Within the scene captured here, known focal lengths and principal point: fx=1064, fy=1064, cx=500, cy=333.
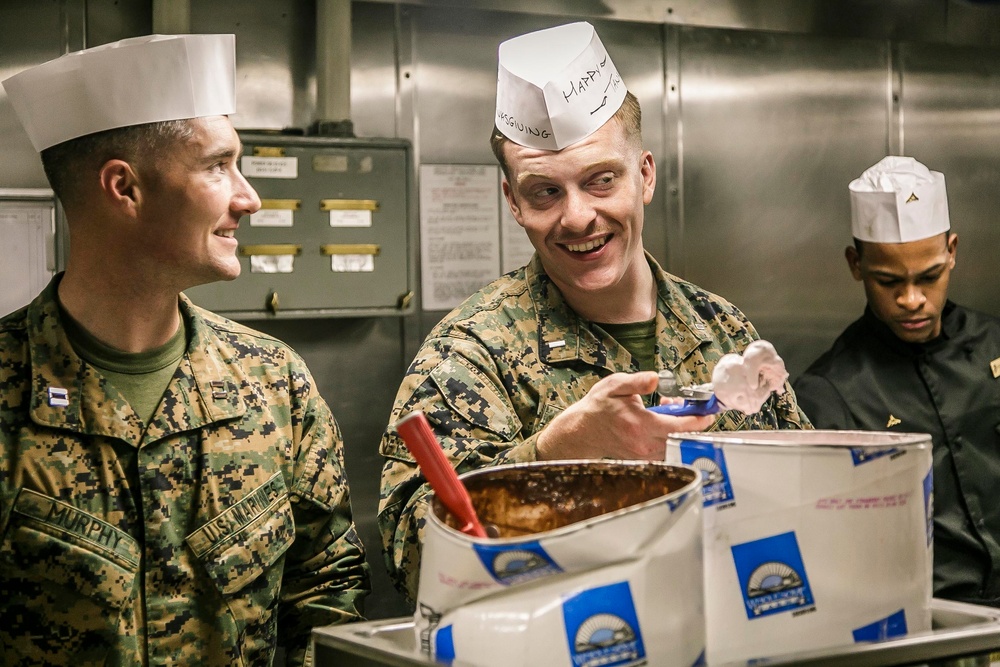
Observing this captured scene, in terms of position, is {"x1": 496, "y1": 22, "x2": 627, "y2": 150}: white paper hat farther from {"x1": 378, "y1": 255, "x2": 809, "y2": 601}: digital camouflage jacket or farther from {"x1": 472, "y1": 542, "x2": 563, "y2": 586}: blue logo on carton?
{"x1": 472, "y1": 542, "x2": 563, "y2": 586}: blue logo on carton

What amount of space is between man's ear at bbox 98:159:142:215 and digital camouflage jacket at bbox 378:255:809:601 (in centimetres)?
48

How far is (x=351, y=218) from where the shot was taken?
273 centimetres

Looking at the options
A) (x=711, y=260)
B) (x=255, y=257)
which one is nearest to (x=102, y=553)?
(x=255, y=257)

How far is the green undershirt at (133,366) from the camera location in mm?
1570

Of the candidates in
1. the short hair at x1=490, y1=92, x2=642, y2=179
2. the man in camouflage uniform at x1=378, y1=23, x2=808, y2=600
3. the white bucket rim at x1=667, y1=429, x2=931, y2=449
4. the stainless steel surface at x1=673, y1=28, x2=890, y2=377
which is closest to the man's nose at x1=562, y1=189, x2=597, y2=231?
the man in camouflage uniform at x1=378, y1=23, x2=808, y2=600

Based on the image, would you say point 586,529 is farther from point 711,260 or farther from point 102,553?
point 711,260

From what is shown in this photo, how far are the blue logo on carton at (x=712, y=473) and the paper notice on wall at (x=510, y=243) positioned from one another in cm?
213

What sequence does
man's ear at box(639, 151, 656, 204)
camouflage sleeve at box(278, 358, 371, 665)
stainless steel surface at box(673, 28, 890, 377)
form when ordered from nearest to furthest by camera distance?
1. camouflage sleeve at box(278, 358, 371, 665)
2. man's ear at box(639, 151, 656, 204)
3. stainless steel surface at box(673, 28, 890, 377)

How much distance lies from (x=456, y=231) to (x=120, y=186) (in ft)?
4.73

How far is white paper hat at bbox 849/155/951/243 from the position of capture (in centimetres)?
258

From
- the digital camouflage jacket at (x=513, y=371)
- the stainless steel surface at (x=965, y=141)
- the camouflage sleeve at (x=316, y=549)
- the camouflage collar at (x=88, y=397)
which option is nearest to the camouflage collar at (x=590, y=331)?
the digital camouflage jacket at (x=513, y=371)

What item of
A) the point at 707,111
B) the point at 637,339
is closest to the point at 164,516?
the point at 637,339

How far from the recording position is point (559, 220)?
1.66 m

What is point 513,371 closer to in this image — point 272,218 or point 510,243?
point 272,218
